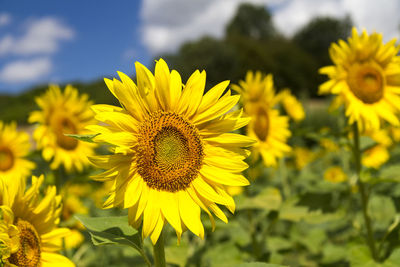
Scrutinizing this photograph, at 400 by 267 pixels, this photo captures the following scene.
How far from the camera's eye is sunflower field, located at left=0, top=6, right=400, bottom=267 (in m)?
1.69

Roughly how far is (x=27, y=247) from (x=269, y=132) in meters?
2.44

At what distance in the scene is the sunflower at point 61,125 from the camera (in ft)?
11.8

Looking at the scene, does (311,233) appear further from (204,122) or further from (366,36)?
(204,122)

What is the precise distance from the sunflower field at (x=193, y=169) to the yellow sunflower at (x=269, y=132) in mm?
11

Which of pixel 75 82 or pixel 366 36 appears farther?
pixel 75 82

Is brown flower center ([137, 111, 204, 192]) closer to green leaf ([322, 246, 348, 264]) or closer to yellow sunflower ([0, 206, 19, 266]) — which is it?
yellow sunflower ([0, 206, 19, 266])

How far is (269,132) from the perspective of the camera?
3.66m

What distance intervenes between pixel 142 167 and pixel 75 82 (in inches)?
1231

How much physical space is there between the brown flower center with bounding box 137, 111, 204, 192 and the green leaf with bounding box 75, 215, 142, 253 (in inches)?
10.1

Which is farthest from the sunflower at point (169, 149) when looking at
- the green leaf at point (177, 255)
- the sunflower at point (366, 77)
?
the sunflower at point (366, 77)

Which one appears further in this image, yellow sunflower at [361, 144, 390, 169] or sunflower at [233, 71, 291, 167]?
yellow sunflower at [361, 144, 390, 169]

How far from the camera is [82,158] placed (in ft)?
12.3

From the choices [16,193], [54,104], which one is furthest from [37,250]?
[54,104]

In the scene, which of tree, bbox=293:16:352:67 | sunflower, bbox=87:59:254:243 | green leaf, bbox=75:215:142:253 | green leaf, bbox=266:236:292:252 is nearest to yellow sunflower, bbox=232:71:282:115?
green leaf, bbox=266:236:292:252
